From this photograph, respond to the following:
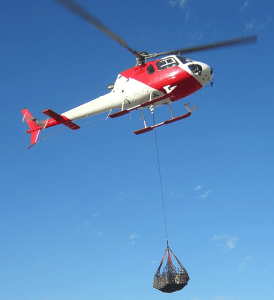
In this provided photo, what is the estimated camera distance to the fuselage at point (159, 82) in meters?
21.8

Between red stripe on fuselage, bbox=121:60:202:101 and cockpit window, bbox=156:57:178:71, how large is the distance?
223 millimetres

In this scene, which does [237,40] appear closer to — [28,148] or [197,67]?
[197,67]

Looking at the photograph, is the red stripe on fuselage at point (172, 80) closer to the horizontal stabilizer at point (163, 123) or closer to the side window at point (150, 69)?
the side window at point (150, 69)

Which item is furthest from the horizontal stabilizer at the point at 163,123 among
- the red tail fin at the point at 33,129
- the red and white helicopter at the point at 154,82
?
the red tail fin at the point at 33,129

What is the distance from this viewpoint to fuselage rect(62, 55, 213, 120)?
21.8m

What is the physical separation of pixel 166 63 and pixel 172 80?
4.47 feet

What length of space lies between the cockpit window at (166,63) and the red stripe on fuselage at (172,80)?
0.73 ft

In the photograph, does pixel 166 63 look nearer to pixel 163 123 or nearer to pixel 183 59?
pixel 183 59

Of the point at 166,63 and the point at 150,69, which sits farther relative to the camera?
the point at 150,69

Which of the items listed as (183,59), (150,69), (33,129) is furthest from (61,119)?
(183,59)

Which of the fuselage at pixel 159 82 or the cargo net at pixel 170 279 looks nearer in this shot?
the cargo net at pixel 170 279

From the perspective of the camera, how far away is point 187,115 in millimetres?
22094

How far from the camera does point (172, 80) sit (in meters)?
21.7

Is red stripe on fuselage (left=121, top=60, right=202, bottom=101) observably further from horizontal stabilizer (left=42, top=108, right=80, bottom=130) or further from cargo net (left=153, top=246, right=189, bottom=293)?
cargo net (left=153, top=246, right=189, bottom=293)
